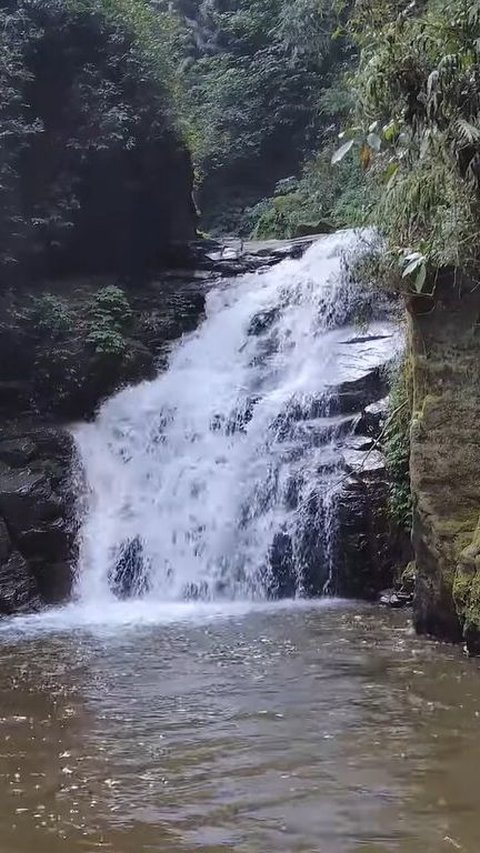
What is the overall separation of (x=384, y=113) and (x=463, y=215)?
3.31ft

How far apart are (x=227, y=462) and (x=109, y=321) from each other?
11.5 ft

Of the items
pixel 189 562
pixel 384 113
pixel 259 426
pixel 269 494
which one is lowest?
pixel 189 562

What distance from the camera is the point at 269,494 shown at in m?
11.2

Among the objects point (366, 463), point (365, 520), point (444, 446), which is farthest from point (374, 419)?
point (444, 446)

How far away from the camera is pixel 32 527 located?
11.6 m

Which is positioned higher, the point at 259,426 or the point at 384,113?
the point at 384,113

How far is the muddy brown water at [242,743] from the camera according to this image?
409 cm

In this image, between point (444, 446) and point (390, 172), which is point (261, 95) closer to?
point (390, 172)

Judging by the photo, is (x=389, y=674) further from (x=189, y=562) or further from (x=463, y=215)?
(x=189, y=562)

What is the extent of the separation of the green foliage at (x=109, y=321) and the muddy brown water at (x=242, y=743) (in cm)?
613

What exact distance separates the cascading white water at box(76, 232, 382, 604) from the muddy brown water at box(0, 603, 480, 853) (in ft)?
7.61

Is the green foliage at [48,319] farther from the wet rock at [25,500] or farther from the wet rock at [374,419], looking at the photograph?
the wet rock at [374,419]

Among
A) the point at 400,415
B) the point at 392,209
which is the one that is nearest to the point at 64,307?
the point at 400,415

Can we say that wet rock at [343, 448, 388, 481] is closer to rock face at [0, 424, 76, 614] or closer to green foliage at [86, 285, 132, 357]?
rock face at [0, 424, 76, 614]
